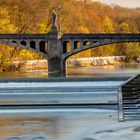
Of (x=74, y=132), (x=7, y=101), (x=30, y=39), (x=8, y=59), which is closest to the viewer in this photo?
(x=74, y=132)

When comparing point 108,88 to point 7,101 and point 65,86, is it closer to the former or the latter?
point 65,86

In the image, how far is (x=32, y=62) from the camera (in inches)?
3108

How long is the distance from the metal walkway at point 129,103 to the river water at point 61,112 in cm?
30

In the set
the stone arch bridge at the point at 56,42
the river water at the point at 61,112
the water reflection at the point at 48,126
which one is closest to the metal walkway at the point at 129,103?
the river water at the point at 61,112

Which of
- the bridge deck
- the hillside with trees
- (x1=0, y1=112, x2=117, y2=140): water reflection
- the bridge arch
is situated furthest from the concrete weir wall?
(x1=0, y1=112, x2=117, y2=140): water reflection

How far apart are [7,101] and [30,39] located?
3889 cm

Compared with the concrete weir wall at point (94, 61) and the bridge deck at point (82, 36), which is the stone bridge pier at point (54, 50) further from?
the concrete weir wall at point (94, 61)

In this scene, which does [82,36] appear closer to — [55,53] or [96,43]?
[96,43]

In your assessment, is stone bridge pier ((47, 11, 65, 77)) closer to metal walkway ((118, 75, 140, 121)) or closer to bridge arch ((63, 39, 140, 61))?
bridge arch ((63, 39, 140, 61))

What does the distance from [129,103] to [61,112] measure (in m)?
2.81

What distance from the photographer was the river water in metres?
17.3

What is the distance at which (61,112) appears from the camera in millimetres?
22906

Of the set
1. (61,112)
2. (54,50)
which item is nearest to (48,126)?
(61,112)

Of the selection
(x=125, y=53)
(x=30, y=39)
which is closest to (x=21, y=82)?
(x=30, y=39)
